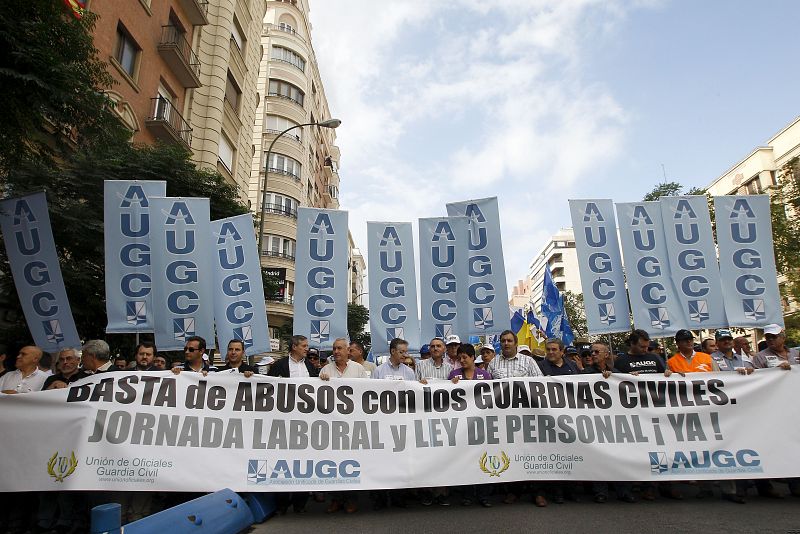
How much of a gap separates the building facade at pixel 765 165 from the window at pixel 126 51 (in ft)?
129

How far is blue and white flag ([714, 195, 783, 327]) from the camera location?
8.32m

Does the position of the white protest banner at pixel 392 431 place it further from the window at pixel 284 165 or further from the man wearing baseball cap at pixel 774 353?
the window at pixel 284 165

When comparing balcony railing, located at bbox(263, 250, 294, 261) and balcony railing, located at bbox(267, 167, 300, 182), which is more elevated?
balcony railing, located at bbox(267, 167, 300, 182)

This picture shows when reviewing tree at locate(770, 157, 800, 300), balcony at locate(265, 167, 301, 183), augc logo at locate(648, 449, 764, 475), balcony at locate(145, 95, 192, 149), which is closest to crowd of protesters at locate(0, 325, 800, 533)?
augc logo at locate(648, 449, 764, 475)

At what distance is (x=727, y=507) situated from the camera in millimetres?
5324

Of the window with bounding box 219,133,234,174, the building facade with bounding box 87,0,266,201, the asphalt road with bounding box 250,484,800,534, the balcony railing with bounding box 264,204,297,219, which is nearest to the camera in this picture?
the asphalt road with bounding box 250,484,800,534

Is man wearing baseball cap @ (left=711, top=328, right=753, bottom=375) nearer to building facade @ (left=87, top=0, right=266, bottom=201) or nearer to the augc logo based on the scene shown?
the augc logo

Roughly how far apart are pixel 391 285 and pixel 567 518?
4.72 m

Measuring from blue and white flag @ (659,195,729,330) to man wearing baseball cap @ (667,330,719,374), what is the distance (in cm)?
157

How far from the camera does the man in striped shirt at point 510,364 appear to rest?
6402 millimetres

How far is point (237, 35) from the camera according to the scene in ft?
76.2

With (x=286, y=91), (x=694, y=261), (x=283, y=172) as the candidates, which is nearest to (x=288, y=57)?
(x=286, y=91)

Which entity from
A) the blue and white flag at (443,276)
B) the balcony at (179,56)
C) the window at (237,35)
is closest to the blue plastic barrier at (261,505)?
the blue and white flag at (443,276)

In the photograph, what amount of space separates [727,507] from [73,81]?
7.73 metres
